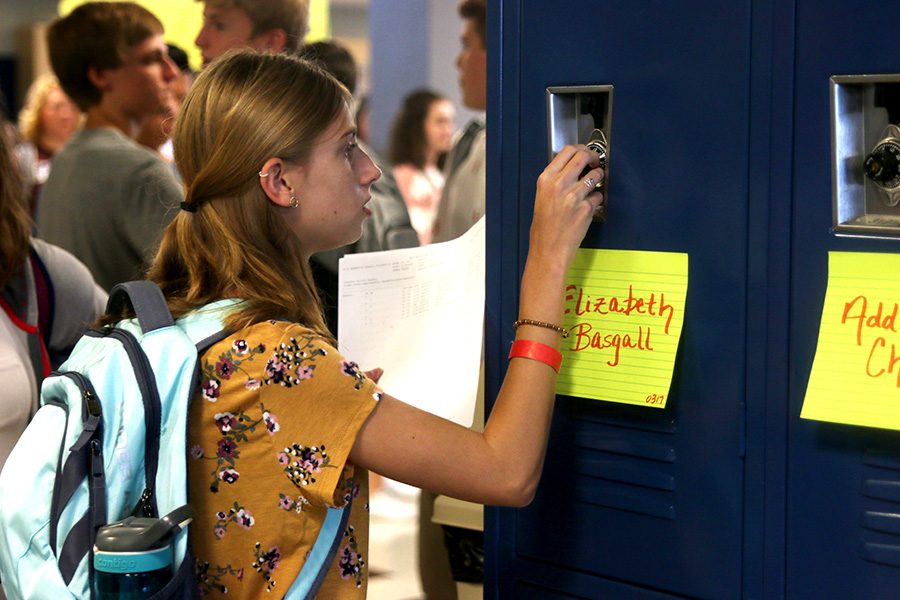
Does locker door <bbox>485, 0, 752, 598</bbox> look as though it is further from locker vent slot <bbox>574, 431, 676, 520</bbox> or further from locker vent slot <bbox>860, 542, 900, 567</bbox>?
locker vent slot <bbox>860, 542, 900, 567</bbox>

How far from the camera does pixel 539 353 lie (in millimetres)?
1458

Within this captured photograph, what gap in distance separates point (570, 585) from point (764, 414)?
41 centimetres

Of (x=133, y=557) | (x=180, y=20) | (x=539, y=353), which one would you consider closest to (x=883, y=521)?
(x=539, y=353)

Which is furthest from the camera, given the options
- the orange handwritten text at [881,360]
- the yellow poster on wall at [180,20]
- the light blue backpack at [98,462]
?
the yellow poster on wall at [180,20]

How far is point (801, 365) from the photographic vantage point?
1.34m

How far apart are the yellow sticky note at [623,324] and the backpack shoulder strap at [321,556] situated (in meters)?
0.36

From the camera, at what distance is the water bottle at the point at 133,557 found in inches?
49.8

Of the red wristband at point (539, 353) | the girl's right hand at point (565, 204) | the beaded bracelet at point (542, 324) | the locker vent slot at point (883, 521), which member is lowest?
the locker vent slot at point (883, 521)

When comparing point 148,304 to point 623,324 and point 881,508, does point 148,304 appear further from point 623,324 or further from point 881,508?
point 881,508

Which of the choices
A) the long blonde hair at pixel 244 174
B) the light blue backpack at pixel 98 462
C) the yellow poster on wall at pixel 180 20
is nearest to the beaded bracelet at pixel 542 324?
the long blonde hair at pixel 244 174

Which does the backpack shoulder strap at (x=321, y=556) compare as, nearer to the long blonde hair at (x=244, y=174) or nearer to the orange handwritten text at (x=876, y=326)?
the long blonde hair at (x=244, y=174)

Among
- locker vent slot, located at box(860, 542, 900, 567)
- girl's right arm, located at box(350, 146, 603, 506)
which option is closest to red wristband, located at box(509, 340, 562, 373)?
girl's right arm, located at box(350, 146, 603, 506)

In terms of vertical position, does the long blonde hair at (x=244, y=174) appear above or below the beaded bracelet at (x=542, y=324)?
above

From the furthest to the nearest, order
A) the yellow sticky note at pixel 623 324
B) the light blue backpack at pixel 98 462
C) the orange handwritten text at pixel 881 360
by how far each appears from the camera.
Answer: the yellow sticky note at pixel 623 324
the light blue backpack at pixel 98 462
the orange handwritten text at pixel 881 360
